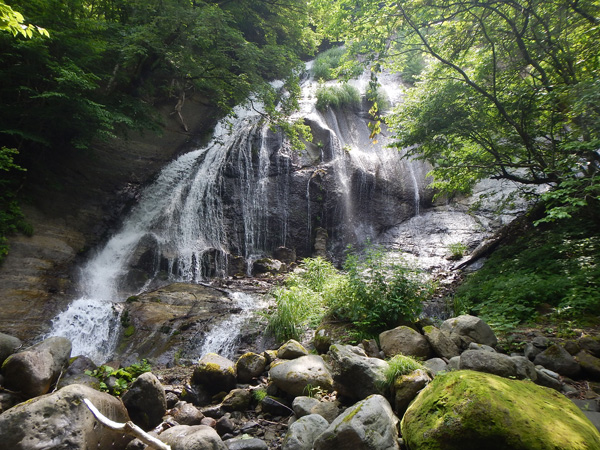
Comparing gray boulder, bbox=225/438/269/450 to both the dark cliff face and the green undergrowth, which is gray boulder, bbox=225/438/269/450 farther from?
the dark cliff face

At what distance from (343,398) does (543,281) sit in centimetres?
444

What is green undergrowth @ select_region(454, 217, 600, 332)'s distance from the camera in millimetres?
4957

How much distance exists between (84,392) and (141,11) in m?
11.6

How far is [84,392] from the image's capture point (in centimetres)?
316

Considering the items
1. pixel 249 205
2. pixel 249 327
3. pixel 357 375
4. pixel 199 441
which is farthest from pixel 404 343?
pixel 249 205

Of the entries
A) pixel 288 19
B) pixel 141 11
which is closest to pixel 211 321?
pixel 141 11

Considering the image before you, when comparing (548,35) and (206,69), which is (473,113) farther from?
(206,69)

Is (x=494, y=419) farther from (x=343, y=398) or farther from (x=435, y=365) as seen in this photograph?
(x=343, y=398)

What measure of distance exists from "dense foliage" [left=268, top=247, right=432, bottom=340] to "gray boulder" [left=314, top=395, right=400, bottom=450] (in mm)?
2350

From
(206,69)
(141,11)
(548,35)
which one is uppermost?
(141,11)

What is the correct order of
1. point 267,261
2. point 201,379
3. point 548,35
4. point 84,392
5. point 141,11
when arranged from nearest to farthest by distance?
point 84,392 < point 201,379 < point 548,35 < point 141,11 < point 267,261

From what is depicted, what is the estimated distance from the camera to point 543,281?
5645 mm

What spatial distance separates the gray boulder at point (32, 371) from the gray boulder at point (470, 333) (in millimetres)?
5277

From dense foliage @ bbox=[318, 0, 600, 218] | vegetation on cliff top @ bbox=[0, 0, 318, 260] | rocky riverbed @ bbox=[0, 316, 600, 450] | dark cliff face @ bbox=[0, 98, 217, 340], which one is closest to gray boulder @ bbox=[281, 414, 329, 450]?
rocky riverbed @ bbox=[0, 316, 600, 450]
